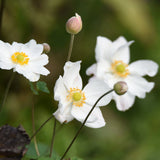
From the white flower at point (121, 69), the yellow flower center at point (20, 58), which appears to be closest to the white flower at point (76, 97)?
the yellow flower center at point (20, 58)

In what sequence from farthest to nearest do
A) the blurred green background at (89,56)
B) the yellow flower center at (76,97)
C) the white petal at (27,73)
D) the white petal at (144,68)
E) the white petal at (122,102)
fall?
the blurred green background at (89,56) < the white petal at (144,68) < the white petal at (122,102) < the yellow flower center at (76,97) < the white petal at (27,73)

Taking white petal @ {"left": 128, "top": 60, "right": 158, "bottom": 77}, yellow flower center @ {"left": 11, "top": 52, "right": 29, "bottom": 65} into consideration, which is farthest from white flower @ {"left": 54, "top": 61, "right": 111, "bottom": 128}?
white petal @ {"left": 128, "top": 60, "right": 158, "bottom": 77}

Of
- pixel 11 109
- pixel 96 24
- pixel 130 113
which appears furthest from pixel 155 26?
pixel 11 109

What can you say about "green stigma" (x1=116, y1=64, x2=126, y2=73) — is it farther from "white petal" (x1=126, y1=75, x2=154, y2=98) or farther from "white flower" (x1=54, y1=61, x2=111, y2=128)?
"white flower" (x1=54, y1=61, x2=111, y2=128)

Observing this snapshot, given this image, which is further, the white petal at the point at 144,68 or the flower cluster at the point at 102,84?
the white petal at the point at 144,68

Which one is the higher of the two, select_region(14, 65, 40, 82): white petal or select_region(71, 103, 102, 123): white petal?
select_region(14, 65, 40, 82): white petal

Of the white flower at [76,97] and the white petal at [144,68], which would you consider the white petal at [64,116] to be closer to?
the white flower at [76,97]
